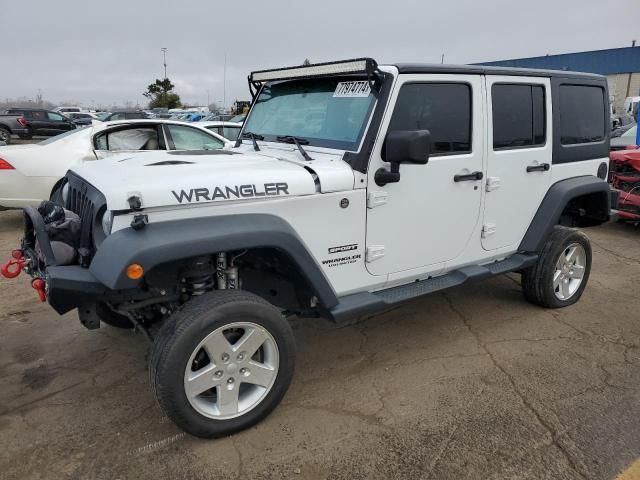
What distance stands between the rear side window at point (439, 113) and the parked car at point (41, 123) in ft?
77.7

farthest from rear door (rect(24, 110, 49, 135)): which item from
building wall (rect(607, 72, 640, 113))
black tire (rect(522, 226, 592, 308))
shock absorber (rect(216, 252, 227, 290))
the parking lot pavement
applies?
building wall (rect(607, 72, 640, 113))

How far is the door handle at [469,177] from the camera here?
11.6 ft

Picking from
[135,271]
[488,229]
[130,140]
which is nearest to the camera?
[135,271]

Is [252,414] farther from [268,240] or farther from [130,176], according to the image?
[130,176]

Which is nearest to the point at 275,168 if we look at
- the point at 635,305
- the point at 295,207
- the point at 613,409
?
the point at 295,207

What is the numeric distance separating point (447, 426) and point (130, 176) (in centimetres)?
228

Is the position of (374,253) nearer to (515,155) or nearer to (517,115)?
(515,155)

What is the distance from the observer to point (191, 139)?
7410 mm

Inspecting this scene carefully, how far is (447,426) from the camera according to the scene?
2.94 meters

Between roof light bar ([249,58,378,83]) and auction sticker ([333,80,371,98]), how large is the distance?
117 mm

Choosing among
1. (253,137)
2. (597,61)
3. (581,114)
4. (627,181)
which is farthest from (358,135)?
(597,61)

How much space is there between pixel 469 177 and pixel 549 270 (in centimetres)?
139

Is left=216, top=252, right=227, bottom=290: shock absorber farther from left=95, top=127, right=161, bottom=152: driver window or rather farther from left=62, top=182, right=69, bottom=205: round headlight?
left=95, top=127, right=161, bottom=152: driver window

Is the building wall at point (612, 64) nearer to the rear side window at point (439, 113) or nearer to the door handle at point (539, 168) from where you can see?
the door handle at point (539, 168)
